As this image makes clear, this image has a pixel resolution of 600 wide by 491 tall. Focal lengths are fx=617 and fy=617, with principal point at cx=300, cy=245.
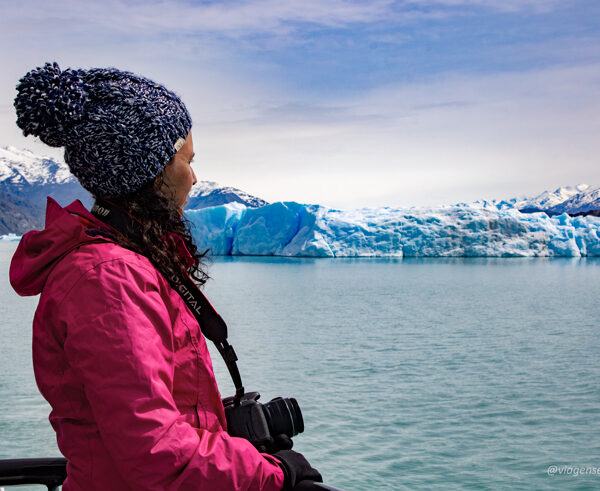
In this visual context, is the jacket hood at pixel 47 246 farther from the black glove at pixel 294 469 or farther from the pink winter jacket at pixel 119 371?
the black glove at pixel 294 469

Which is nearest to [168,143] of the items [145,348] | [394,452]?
[145,348]

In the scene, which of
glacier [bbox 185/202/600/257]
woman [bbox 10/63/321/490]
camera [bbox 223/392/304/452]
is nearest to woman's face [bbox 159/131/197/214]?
woman [bbox 10/63/321/490]

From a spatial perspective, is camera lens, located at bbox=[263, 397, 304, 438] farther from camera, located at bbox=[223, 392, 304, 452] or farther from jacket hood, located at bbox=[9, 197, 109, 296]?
jacket hood, located at bbox=[9, 197, 109, 296]

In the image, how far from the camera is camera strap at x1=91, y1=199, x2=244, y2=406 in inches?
35.7

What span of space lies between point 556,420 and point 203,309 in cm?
597

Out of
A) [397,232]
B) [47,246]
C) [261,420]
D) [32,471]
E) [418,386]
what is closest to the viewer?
[47,246]

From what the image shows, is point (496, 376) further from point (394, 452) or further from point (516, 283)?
point (516, 283)

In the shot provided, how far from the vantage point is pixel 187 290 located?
2.99ft

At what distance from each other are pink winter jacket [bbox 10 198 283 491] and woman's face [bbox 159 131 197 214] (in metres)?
0.15

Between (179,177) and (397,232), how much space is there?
3624 centimetres

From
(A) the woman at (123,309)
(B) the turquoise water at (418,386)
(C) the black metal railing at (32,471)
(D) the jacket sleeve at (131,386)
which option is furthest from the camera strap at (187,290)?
(B) the turquoise water at (418,386)

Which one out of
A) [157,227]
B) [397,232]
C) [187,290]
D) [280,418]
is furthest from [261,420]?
[397,232]

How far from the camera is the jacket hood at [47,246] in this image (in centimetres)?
82

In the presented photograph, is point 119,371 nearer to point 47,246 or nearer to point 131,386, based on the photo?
point 131,386
